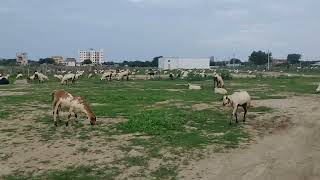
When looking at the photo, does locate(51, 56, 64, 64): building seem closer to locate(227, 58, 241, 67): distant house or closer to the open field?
locate(227, 58, 241, 67): distant house

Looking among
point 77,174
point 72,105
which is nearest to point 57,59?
point 72,105

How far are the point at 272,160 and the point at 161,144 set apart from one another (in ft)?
11.1

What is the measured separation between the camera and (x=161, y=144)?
1497cm

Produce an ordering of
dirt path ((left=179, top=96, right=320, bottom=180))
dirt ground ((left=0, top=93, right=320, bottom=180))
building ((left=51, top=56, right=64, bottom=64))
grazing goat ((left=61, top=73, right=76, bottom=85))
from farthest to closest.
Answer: building ((left=51, top=56, right=64, bottom=64)) → grazing goat ((left=61, top=73, right=76, bottom=85)) → dirt ground ((left=0, top=93, right=320, bottom=180)) → dirt path ((left=179, top=96, right=320, bottom=180))

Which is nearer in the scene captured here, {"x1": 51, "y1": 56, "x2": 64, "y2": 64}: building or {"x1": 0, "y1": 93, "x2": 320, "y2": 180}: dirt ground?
{"x1": 0, "y1": 93, "x2": 320, "y2": 180}: dirt ground

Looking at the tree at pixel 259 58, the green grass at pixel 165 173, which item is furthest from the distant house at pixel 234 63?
the green grass at pixel 165 173

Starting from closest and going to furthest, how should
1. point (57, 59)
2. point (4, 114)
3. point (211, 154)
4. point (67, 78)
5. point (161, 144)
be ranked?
point (211, 154)
point (161, 144)
point (4, 114)
point (67, 78)
point (57, 59)

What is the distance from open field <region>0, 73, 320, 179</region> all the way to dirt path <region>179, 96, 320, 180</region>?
0.02m

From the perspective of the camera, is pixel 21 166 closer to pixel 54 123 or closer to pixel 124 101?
pixel 54 123

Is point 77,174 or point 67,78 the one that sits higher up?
point 67,78

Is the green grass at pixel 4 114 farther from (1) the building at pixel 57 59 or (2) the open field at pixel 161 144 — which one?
(1) the building at pixel 57 59

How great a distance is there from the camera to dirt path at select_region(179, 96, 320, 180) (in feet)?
39.4

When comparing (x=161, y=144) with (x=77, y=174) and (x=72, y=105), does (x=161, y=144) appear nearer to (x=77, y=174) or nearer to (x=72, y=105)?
(x=77, y=174)

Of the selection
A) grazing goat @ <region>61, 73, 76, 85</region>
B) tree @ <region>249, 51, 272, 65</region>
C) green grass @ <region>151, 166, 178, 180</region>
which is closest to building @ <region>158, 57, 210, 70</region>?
tree @ <region>249, 51, 272, 65</region>
